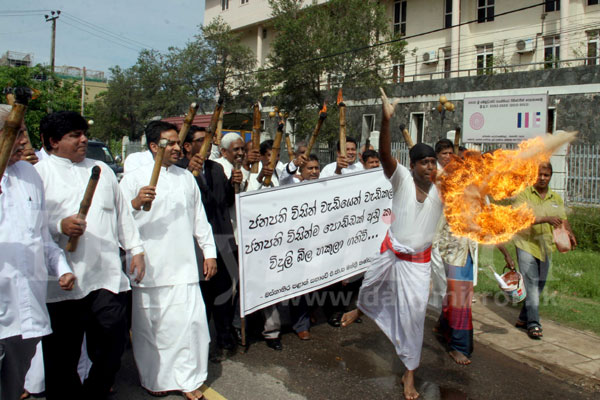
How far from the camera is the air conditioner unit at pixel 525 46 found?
25.1 m

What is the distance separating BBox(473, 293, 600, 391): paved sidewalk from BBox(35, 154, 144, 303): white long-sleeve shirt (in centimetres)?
380

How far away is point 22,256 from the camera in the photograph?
9.39 feet

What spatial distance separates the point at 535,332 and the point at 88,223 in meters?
4.53

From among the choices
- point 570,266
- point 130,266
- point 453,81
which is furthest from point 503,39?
point 130,266

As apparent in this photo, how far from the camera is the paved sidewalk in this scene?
4.64 m

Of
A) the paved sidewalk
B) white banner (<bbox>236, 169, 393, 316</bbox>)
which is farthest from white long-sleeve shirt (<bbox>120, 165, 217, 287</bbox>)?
the paved sidewalk

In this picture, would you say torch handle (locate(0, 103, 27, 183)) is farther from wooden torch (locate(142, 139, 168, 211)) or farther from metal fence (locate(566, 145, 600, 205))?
metal fence (locate(566, 145, 600, 205))

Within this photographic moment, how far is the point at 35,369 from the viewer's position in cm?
400

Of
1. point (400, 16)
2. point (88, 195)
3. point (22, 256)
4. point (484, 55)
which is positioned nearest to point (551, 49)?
point (484, 55)

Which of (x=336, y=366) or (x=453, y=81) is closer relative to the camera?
(x=336, y=366)

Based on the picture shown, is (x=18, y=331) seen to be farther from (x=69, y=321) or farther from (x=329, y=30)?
(x=329, y=30)

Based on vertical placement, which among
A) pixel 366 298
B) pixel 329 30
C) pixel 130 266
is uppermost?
pixel 329 30

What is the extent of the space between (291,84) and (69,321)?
19.9m

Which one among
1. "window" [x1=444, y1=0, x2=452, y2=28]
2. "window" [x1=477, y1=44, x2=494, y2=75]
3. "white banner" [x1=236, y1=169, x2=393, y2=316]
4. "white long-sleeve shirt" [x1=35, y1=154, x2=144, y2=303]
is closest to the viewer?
"white long-sleeve shirt" [x1=35, y1=154, x2=144, y2=303]
